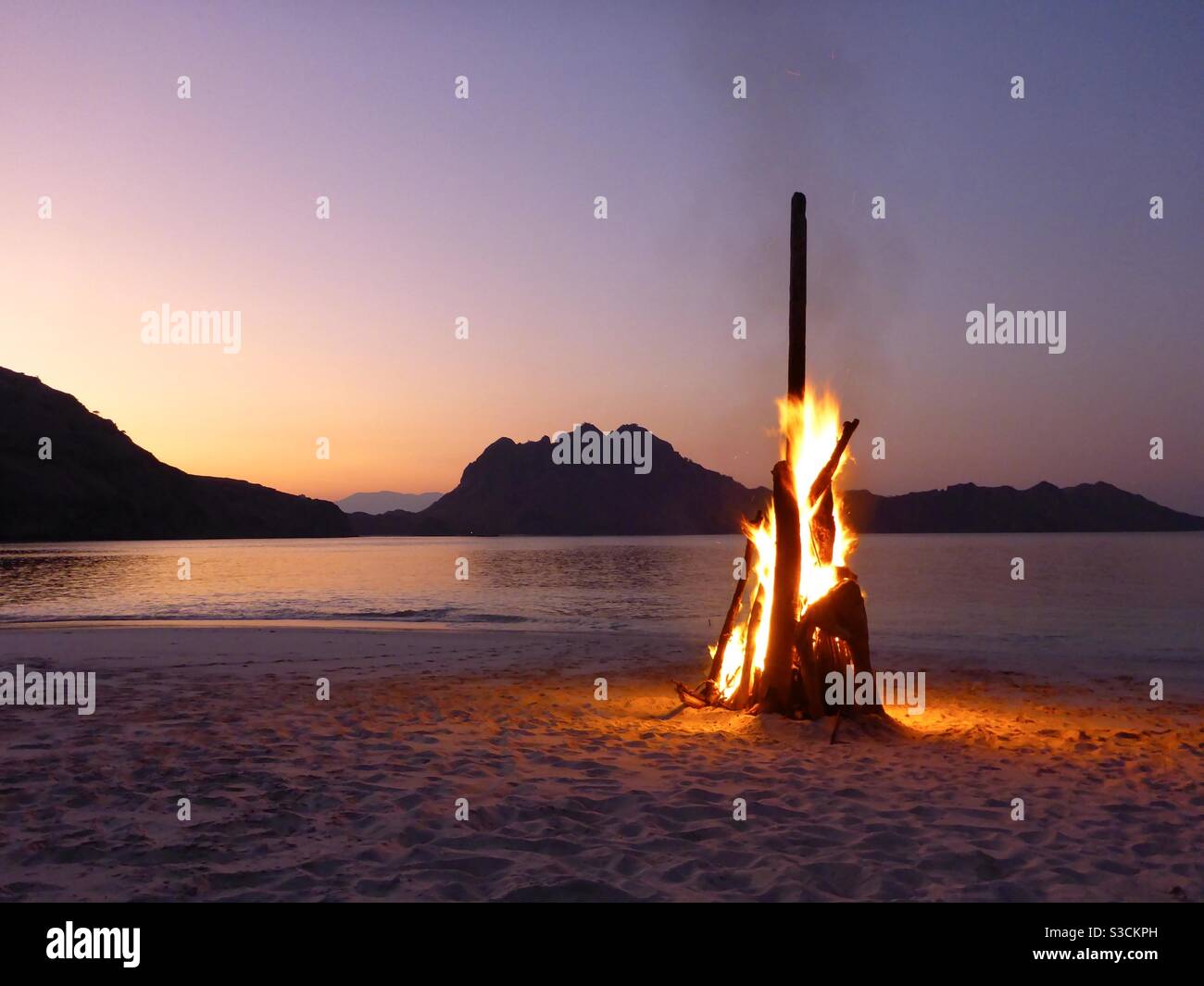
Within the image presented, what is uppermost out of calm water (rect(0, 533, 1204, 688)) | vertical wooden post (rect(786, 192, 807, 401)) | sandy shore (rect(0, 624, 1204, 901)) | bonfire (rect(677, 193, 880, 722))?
vertical wooden post (rect(786, 192, 807, 401))

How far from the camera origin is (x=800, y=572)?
33.8 feet

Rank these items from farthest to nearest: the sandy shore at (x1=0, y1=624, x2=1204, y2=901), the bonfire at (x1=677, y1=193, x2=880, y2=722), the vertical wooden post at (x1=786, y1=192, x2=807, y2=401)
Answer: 1. the vertical wooden post at (x1=786, y1=192, x2=807, y2=401)
2. the bonfire at (x1=677, y1=193, x2=880, y2=722)
3. the sandy shore at (x1=0, y1=624, x2=1204, y2=901)

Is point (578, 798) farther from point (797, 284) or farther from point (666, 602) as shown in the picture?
point (666, 602)

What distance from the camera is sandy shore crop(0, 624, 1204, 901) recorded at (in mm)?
5383

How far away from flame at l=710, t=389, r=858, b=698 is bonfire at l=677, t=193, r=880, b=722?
0.01 m

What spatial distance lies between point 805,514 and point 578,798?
4.91 m

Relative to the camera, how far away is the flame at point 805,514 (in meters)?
10.5

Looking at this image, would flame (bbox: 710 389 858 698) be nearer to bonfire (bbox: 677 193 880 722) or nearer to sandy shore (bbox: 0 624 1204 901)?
bonfire (bbox: 677 193 880 722)

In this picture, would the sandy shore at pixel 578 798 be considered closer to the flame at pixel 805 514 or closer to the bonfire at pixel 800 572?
the bonfire at pixel 800 572

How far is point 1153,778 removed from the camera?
7.94m

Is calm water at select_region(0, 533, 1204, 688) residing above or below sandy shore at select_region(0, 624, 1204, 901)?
below

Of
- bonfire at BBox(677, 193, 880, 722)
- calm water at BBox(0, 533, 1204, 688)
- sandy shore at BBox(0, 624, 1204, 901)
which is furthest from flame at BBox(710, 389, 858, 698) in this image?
calm water at BBox(0, 533, 1204, 688)
